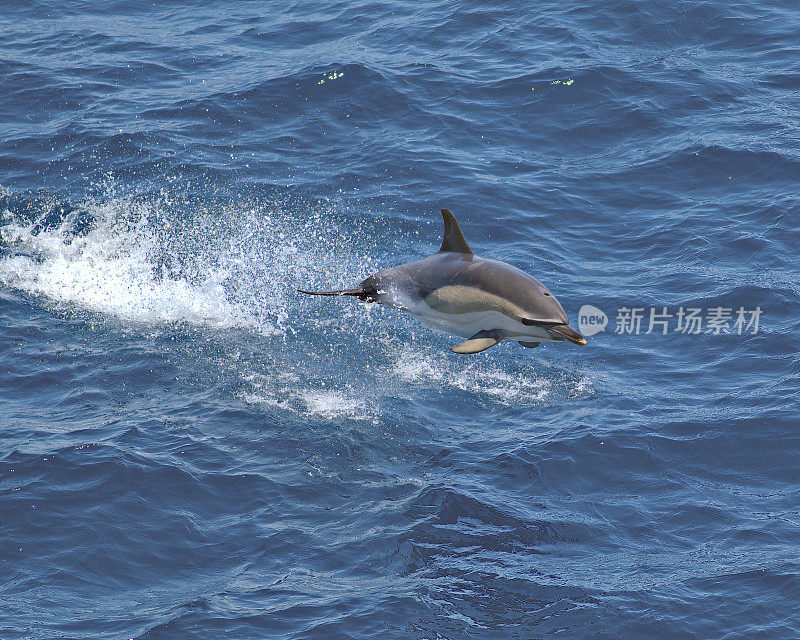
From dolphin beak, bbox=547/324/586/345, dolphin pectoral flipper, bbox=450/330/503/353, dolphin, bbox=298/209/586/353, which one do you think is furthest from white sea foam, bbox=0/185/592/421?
dolphin beak, bbox=547/324/586/345

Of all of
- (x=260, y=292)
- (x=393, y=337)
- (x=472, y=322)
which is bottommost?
(x=393, y=337)

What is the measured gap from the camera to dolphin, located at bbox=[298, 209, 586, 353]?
9.89m

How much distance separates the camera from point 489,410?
13.3 metres

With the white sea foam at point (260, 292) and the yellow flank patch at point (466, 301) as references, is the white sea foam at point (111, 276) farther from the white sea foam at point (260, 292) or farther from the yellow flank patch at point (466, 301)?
the yellow flank patch at point (466, 301)

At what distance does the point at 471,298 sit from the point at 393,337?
15.0ft

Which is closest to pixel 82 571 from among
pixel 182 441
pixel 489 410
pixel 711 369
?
pixel 182 441

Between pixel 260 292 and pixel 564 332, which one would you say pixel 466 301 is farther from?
pixel 260 292

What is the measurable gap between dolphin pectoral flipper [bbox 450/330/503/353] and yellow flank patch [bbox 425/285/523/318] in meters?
0.23

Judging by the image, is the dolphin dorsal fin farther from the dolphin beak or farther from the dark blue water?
the dark blue water

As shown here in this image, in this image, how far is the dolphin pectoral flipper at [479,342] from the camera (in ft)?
31.7

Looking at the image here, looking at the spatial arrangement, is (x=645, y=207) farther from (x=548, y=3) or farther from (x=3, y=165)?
(x=3, y=165)

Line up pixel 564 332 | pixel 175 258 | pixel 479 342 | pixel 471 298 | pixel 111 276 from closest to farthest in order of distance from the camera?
1. pixel 564 332
2. pixel 479 342
3. pixel 471 298
4. pixel 111 276
5. pixel 175 258

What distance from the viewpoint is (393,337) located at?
1492 cm

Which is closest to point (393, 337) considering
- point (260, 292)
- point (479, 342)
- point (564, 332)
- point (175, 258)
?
point (260, 292)
